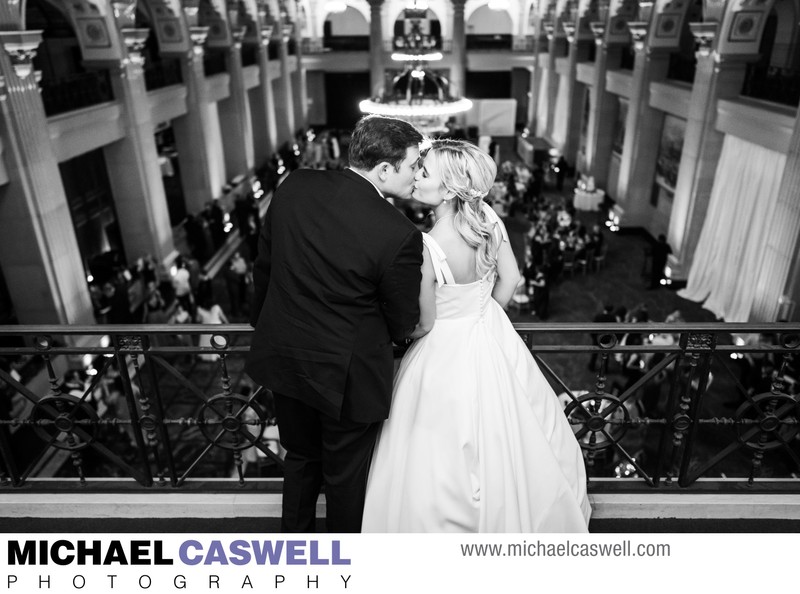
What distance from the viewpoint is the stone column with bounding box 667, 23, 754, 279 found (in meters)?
10.7

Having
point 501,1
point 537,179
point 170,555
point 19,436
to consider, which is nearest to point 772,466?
point 170,555

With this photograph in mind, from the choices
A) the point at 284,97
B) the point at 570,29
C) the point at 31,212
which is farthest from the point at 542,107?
the point at 31,212

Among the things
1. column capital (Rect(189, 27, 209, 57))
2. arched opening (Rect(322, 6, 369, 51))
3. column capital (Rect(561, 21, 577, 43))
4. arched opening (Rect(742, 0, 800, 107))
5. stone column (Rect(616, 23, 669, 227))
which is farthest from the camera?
arched opening (Rect(322, 6, 369, 51))

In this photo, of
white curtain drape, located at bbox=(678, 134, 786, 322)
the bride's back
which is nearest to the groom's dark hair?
the bride's back

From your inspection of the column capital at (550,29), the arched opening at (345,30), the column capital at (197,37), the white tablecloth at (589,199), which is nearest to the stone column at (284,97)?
the arched opening at (345,30)

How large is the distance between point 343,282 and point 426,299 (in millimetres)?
350

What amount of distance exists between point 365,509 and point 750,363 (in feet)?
25.5

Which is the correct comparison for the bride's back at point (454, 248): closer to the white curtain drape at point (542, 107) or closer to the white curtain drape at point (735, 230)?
the white curtain drape at point (735, 230)

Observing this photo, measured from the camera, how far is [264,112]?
21.4 meters

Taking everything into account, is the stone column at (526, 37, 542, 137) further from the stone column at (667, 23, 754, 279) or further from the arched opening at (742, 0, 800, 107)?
the arched opening at (742, 0, 800, 107)

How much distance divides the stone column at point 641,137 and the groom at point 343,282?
14026mm

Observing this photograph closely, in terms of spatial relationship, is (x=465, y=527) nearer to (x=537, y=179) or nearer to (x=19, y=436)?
(x=19, y=436)

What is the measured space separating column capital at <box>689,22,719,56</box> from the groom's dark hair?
36.4 feet

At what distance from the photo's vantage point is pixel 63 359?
28.2 ft
